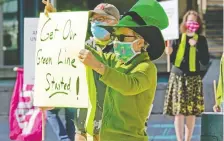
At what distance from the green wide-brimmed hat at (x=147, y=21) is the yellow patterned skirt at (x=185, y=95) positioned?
194 inches

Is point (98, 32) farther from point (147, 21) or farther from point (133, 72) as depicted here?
point (133, 72)

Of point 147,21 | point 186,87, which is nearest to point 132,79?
point 147,21

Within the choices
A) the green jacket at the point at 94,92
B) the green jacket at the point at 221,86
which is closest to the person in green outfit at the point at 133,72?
the green jacket at the point at 94,92

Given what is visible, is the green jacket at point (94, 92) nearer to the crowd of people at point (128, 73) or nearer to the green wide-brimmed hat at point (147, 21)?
the crowd of people at point (128, 73)

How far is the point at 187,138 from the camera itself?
9516 mm

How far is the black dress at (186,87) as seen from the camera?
9.59 metres

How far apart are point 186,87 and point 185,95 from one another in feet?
0.35

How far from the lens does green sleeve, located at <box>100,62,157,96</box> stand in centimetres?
432

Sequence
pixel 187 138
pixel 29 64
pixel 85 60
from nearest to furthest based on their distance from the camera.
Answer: pixel 85 60 < pixel 29 64 < pixel 187 138

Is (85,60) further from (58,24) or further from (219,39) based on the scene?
(219,39)

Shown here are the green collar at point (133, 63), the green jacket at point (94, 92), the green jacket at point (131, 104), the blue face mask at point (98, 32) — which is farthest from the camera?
the blue face mask at point (98, 32)

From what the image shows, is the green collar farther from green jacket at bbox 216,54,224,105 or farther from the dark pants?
the dark pants

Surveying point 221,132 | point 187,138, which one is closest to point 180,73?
point 187,138

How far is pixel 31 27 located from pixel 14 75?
18.9ft
